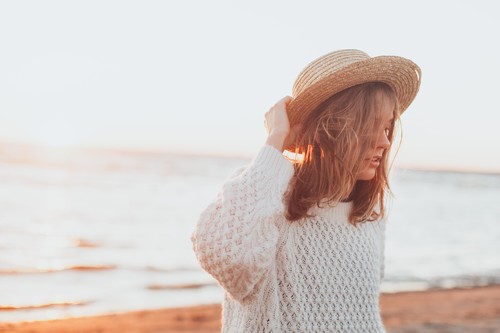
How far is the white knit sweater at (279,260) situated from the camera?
1.86 m

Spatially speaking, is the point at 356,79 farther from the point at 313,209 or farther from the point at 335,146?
the point at 313,209

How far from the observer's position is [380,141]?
6.86ft

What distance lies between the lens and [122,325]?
251 inches

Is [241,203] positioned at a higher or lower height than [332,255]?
higher

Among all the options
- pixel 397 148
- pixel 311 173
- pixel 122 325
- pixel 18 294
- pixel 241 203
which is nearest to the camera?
pixel 241 203

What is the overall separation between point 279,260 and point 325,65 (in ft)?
2.25

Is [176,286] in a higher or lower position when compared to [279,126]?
lower

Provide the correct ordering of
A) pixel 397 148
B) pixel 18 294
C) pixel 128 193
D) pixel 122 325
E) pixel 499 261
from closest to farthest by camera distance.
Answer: pixel 397 148 → pixel 122 325 → pixel 18 294 → pixel 499 261 → pixel 128 193

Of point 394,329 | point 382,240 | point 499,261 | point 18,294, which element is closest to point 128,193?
point 499,261

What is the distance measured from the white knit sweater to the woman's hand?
0.04 meters

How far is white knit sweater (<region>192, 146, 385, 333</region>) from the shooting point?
1.86 meters

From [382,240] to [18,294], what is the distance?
614 centimetres

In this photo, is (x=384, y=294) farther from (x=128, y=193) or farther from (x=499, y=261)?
(x=128, y=193)

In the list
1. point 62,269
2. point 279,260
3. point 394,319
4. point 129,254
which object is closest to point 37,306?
point 62,269
